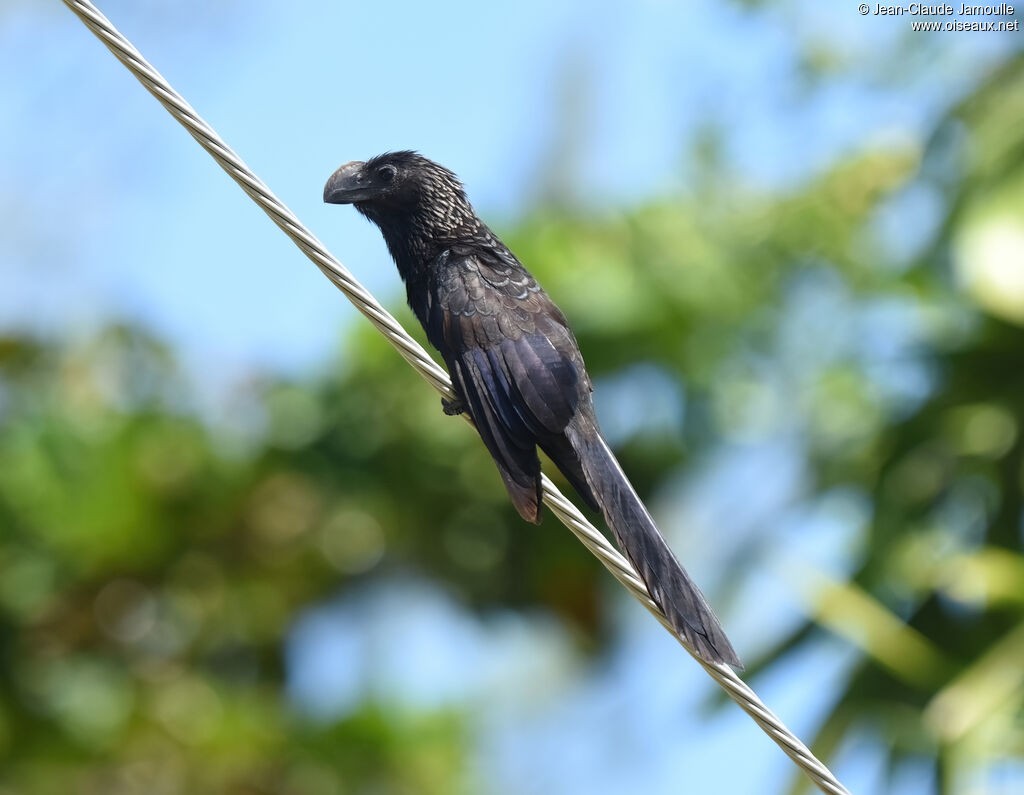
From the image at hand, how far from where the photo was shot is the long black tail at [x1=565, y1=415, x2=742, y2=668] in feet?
9.84

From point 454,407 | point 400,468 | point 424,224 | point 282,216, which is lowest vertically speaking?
point 400,468

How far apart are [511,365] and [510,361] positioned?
0.02 m

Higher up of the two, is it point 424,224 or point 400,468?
point 424,224

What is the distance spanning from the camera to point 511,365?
3.63 m

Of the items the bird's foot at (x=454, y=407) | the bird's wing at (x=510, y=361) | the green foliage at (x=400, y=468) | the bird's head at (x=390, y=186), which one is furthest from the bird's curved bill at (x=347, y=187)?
the green foliage at (x=400, y=468)

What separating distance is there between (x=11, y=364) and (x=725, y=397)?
7216 millimetres

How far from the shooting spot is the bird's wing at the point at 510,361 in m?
3.48

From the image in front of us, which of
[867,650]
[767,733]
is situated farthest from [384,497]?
[767,733]

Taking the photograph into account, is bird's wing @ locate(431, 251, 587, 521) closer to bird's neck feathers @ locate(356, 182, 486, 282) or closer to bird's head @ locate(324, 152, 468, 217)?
bird's neck feathers @ locate(356, 182, 486, 282)

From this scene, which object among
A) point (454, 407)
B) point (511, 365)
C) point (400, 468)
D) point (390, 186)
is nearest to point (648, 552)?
point (511, 365)

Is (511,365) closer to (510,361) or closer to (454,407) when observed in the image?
(510,361)

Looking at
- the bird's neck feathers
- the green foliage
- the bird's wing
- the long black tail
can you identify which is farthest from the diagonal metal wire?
the green foliage

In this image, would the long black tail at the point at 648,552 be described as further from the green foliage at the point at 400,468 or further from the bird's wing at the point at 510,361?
the green foliage at the point at 400,468

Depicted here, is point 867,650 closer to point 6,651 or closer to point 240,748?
point 240,748
